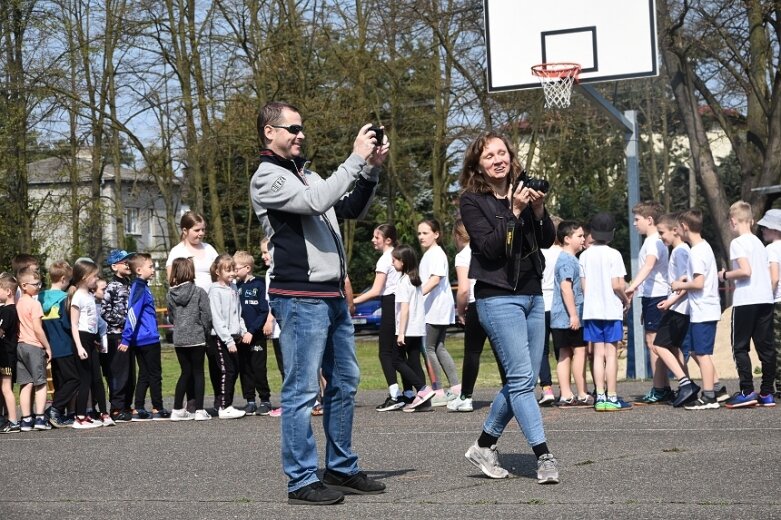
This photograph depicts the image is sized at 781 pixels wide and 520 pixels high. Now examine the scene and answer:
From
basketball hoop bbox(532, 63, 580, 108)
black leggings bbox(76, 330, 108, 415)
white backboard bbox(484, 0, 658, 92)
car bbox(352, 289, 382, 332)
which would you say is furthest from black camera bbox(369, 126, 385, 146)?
car bbox(352, 289, 382, 332)

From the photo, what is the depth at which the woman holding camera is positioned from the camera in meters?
6.53

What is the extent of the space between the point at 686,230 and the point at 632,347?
4206 mm

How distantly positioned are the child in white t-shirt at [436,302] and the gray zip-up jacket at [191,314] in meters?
2.17

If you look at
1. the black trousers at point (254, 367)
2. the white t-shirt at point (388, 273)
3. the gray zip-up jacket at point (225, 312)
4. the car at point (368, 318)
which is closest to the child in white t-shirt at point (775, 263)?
the white t-shirt at point (388, 273)

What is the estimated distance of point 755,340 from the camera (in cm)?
1064

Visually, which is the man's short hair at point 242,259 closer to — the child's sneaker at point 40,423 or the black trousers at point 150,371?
the black trousers at point 150,371

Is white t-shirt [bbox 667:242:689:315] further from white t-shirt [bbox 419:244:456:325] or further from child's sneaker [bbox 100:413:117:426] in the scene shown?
child's sneaker [bbox 100:413:117:426]

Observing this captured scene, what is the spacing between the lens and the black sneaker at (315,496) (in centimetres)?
608

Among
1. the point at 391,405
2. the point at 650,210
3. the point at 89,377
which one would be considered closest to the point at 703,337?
the point at 650,210

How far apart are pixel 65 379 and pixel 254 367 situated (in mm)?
1824

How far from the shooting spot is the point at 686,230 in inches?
424

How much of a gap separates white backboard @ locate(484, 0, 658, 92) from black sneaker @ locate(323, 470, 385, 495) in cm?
1037

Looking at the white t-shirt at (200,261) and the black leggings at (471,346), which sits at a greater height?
the white t-shirt at (200,261)

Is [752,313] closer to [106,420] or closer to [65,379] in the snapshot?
[106,420]
